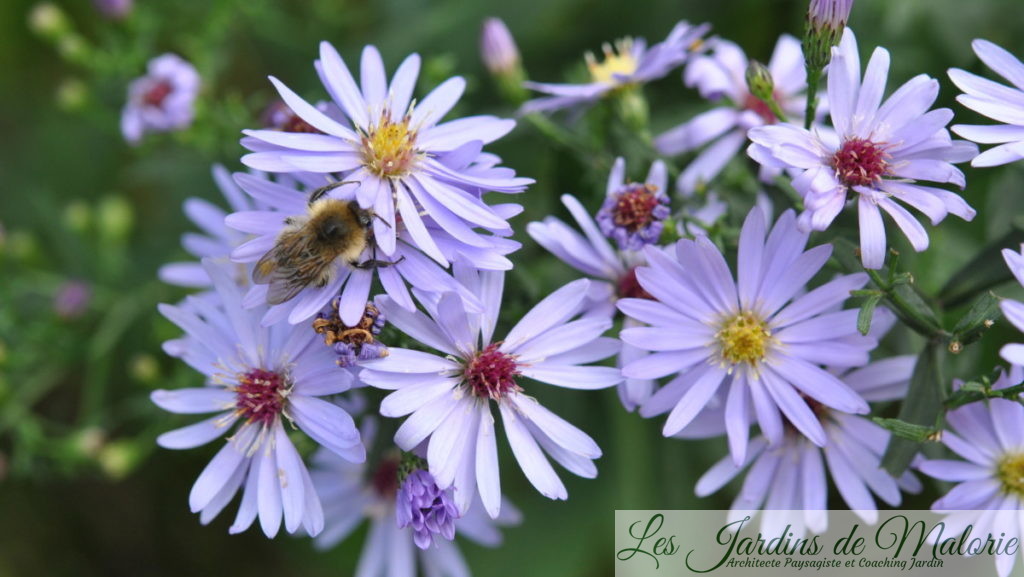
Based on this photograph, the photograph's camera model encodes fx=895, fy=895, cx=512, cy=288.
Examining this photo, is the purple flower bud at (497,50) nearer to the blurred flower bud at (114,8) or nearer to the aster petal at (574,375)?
the aster petal at (574,375)

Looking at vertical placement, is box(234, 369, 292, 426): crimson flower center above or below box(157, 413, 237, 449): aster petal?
above

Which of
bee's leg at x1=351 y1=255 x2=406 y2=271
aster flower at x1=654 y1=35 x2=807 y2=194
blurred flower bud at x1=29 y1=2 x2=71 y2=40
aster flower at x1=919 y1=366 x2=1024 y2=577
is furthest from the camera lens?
blurred flower bud at x1=29 y1=2 x2=71 y2=40

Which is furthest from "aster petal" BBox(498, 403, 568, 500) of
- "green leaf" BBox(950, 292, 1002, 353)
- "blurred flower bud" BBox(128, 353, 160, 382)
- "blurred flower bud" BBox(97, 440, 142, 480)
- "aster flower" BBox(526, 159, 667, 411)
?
"blurred flower bud" BBox(97, 440, 142, 480)

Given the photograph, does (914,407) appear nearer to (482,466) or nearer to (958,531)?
(958,531)

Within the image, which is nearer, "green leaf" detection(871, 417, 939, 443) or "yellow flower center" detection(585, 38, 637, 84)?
"green leaf" detection(871, 417, 939, 443)

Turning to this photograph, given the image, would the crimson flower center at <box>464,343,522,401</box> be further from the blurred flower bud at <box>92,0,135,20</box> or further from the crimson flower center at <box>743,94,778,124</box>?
the blurred flower bud at <box>92,0,135,20</box>

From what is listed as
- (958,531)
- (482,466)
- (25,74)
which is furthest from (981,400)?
(25,74)

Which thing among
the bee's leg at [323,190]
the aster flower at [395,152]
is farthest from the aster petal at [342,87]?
the bee's leg at [323,190]
